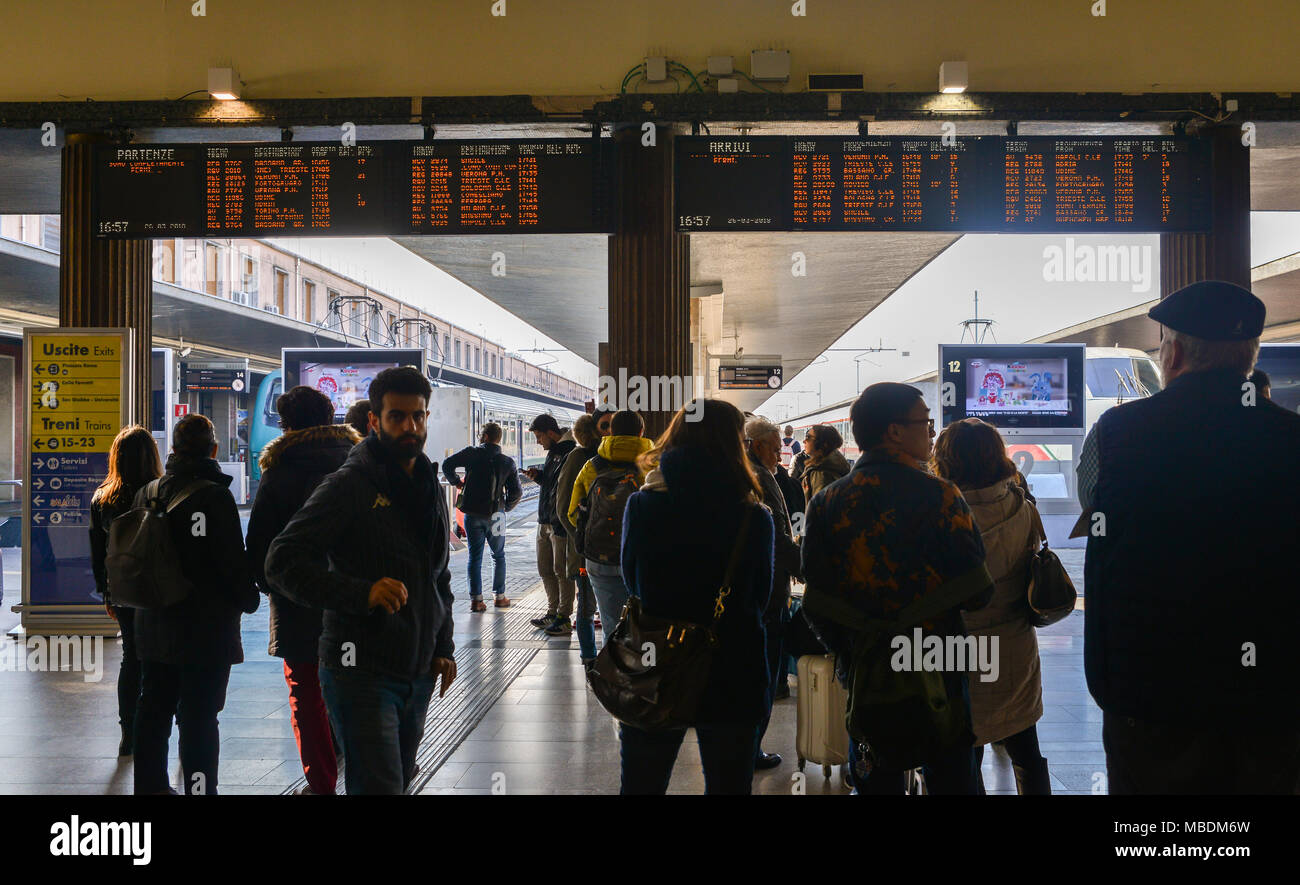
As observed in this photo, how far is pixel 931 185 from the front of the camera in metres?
6.13

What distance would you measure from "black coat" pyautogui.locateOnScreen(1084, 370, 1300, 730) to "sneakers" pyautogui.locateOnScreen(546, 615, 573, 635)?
18.9ft

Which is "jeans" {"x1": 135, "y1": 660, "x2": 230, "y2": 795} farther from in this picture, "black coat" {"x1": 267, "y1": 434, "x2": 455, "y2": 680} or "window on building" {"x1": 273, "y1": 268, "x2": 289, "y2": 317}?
"window on building" {"x1": 273, "y1": 268, "x2": 289, "y2": 317}

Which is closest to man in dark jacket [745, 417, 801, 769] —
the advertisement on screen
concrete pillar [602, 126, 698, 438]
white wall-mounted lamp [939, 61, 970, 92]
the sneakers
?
concrete pillar [602, 126, 698, 438]

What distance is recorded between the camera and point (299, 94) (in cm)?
665

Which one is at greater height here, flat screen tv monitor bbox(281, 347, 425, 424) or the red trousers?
flat screen tv monitor bbox(281, 347, 425, 424)

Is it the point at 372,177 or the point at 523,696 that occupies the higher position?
the point at 372,177

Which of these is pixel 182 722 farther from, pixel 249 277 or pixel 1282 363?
pixel 249 277

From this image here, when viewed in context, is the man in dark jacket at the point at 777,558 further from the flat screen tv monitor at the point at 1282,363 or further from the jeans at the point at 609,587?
the flat screen tv monitor at the point at 1282,363

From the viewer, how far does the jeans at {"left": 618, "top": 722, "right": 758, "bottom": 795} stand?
249cm

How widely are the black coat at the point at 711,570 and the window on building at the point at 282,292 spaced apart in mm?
41068

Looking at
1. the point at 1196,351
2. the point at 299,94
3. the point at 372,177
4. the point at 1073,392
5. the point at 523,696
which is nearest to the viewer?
the point at 1196,351
